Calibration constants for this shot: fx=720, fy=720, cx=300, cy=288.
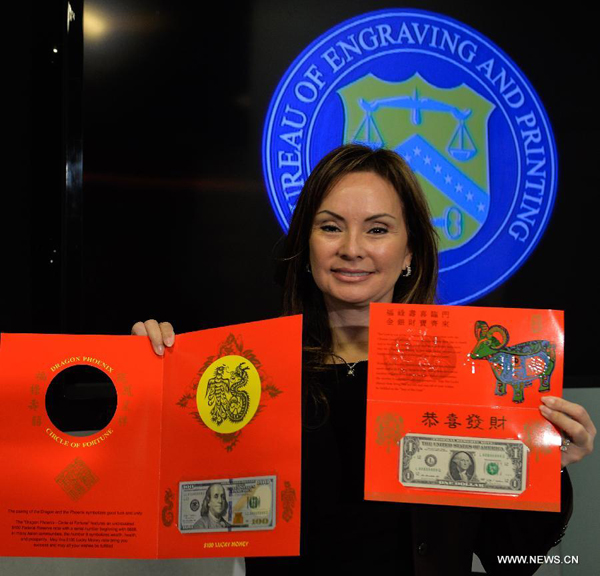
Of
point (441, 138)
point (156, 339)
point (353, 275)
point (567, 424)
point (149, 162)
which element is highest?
point (441, 138)

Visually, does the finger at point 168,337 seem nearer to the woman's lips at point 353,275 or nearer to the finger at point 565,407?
the woman's lips at point 353,275

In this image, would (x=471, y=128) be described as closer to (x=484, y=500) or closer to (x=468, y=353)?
(x=468, y=353)

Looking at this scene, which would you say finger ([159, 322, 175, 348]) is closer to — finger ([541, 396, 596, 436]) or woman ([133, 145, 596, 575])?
woman ([133, 145, 596, 575])

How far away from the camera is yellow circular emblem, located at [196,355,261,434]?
1.31 meters

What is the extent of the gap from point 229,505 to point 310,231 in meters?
0.63

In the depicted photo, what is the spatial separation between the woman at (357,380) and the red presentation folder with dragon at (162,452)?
0.36 ft

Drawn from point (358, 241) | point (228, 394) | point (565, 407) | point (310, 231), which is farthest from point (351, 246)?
point (565, 407)

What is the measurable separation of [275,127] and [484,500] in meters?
1.48

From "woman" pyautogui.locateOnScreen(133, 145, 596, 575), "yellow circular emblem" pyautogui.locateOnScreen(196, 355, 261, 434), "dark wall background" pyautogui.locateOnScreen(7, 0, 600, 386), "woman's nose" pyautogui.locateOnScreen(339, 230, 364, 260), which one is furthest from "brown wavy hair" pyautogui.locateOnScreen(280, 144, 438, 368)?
"dark wall background" pyautogui.locateOnScreen(7, 0, 600, 386)

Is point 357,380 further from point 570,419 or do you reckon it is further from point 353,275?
point 570,419

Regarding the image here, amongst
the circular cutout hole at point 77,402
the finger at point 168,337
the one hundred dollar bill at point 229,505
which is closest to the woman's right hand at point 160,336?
the finger at point 168,337

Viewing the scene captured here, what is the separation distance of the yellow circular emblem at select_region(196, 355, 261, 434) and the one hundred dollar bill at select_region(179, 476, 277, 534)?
99 millimetres

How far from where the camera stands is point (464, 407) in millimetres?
1258

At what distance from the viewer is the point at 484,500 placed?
1231 millimetres
